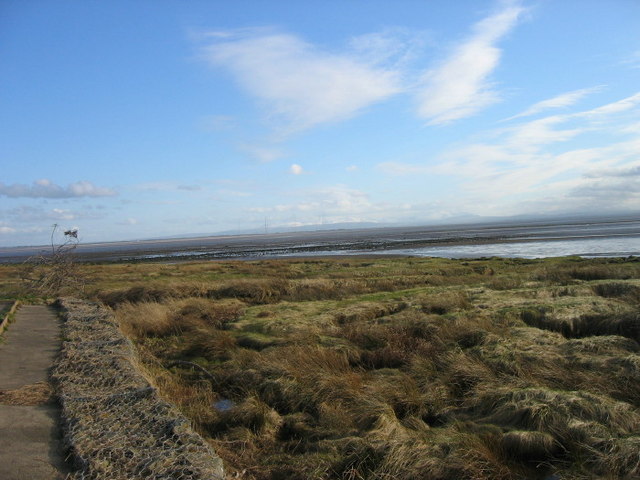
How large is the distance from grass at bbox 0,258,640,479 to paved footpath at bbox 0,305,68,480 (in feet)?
7.04

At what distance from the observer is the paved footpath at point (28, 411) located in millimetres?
5371

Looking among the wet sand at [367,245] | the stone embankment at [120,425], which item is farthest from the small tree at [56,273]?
the wet sand at [367,245]

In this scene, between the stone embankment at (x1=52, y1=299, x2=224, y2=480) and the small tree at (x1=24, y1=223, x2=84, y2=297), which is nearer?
the stone embankment at (x1=52, y1=299, x2=224, y2=480)

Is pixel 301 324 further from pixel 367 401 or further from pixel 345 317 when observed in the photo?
pixel 367 401

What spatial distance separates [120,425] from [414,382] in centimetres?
544

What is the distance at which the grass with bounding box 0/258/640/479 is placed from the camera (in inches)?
234

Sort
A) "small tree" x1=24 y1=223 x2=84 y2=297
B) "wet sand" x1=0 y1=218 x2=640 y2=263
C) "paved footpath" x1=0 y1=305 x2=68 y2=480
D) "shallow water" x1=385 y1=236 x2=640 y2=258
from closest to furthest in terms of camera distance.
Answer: "paved footpath" x1=0 y1=305 x2=68 y2=480
"small tree" x1=24 y1=223 x2=84 y2=297
"shallow water" x1=385 y1=236 x2=640 y2=258
"wet sand" x1=0 y1=218 x2=640 y2=263

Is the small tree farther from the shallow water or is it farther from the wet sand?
the shallow water

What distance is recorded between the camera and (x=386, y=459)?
18.8 feet

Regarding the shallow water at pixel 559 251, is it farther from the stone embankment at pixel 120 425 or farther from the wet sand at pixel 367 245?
the stone embankment at pixel 120 425

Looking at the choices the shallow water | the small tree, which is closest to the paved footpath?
the small tree

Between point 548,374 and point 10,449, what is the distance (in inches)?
359

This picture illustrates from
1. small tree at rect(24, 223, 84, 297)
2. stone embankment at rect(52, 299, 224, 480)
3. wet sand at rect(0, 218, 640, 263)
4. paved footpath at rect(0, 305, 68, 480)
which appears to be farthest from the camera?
wet sand at rect(0, 218, 640, 263)

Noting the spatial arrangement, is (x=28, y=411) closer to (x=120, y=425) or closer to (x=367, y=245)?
(x=120, y=425)
